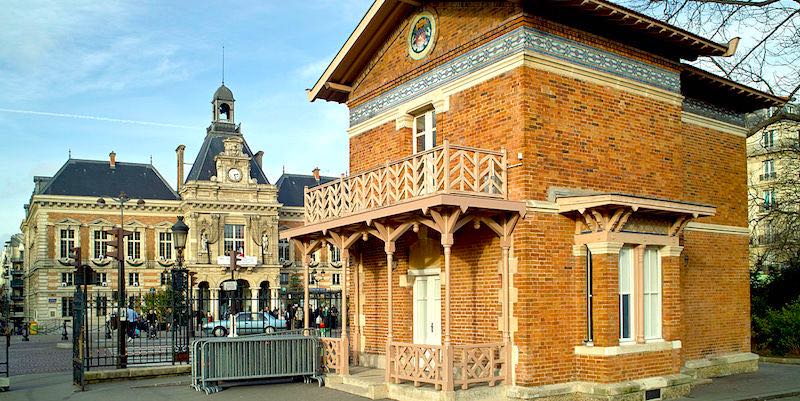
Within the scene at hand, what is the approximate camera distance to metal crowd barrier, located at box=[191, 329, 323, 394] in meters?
14.8

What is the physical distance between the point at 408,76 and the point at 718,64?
725 centimetres

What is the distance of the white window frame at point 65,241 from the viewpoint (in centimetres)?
6047

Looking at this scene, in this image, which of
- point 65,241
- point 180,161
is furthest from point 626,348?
point 180,161

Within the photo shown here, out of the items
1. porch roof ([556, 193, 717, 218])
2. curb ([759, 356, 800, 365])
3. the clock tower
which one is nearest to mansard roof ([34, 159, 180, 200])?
the clock tower

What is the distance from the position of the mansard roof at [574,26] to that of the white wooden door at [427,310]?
5372mm

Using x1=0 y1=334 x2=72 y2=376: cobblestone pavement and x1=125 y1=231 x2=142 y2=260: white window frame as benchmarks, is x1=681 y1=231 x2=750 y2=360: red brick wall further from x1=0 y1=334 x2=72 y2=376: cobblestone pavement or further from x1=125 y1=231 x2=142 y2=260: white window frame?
x1=125 y1=231 x2=142 y2=260: white window frame

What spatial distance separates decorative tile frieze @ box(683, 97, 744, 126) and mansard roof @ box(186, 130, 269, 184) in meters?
51.1

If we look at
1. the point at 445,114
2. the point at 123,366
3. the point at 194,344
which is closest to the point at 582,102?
the point at 445,114

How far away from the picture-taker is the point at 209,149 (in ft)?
211

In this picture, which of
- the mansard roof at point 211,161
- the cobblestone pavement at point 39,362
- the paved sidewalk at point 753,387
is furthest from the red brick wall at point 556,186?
the mansard roof at point 211,161

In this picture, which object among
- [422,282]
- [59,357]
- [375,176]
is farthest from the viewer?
[59,357]

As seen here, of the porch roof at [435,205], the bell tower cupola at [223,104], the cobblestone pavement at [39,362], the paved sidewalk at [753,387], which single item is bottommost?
the cobblestone pavement at [39,362]

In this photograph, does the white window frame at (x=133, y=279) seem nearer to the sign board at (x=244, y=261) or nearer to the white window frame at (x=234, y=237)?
the sign board at (x=244, y=261)

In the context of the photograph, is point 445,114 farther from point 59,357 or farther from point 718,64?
point 59,357
